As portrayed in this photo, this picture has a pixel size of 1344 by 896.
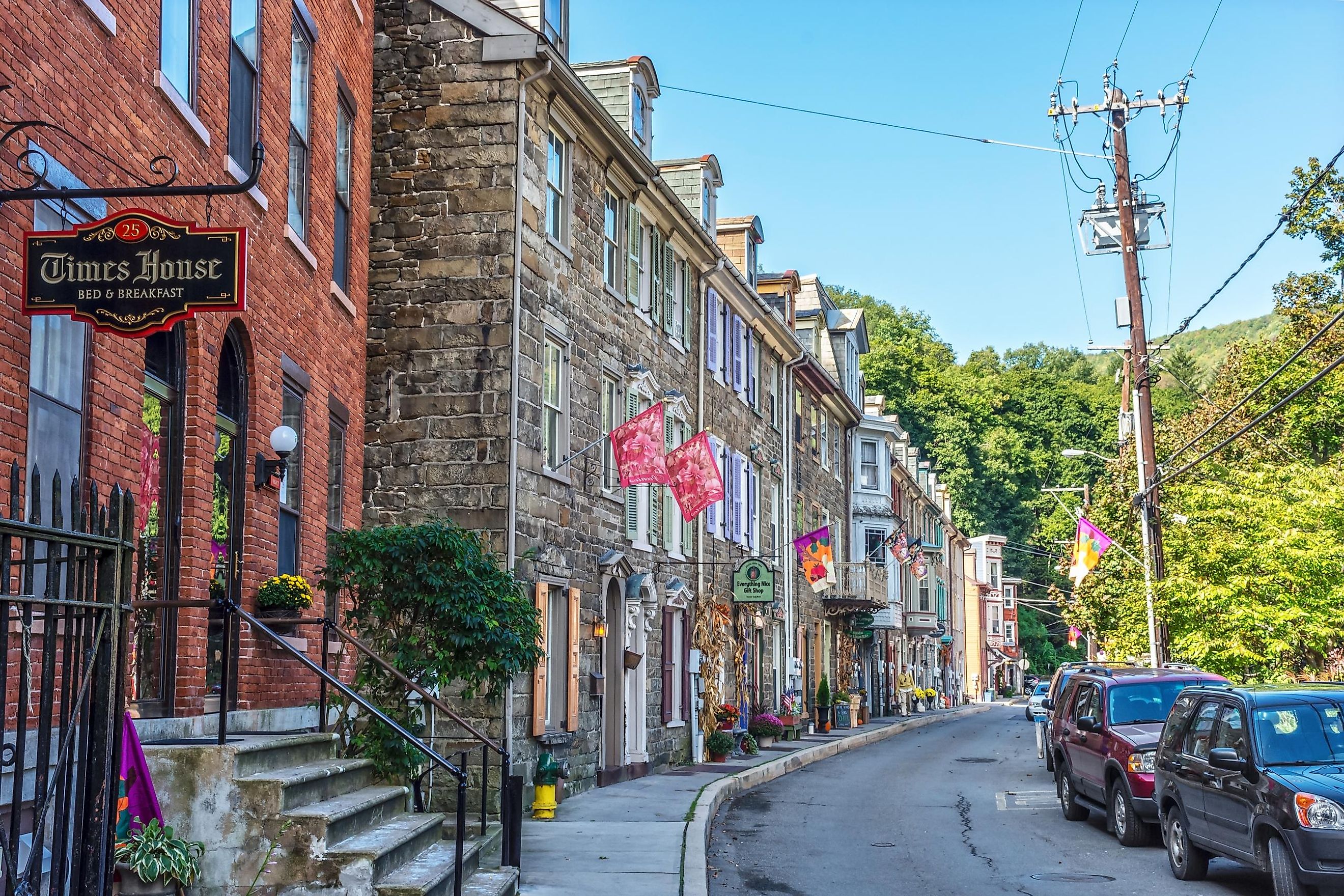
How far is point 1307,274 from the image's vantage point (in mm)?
34531

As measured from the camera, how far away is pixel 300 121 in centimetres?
1287

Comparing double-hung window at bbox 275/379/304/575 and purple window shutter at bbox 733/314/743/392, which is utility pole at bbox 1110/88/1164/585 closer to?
purple window shutter at bbox 733/314/743/392

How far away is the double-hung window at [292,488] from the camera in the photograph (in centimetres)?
1234

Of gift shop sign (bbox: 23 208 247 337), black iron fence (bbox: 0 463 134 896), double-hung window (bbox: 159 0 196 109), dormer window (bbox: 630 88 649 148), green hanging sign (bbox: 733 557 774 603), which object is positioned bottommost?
black iron fence (bbox: 0 463 134 896)

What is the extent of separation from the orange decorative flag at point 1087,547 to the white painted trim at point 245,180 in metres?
22.5

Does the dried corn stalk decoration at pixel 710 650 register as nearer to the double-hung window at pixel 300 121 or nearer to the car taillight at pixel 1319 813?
the double-hung window at pixel 300 121

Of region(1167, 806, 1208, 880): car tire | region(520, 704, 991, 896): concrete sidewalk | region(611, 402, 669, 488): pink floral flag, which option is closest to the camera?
region(520, 704, 991, 896): concrete sidewalk

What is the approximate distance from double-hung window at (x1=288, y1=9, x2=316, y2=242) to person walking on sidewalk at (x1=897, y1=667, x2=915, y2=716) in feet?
152

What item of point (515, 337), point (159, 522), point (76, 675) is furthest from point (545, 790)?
point (76, 675)

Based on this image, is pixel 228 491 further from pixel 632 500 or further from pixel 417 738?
pixel 632 500

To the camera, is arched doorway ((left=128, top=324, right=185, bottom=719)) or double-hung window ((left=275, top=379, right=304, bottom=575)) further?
double-hung window ((left=275, top=379, right=304, bottom=575))

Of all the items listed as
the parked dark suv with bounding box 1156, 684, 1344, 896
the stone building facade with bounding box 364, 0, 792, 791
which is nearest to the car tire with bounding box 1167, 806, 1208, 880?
the parked dark suv with bounding box 1156, 684, 1344, 896

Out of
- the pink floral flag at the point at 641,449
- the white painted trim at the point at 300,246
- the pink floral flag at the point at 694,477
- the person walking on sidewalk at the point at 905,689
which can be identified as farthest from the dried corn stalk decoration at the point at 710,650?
the person walking on sidewalk at the point at 905,689

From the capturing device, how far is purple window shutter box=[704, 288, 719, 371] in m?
26.7
